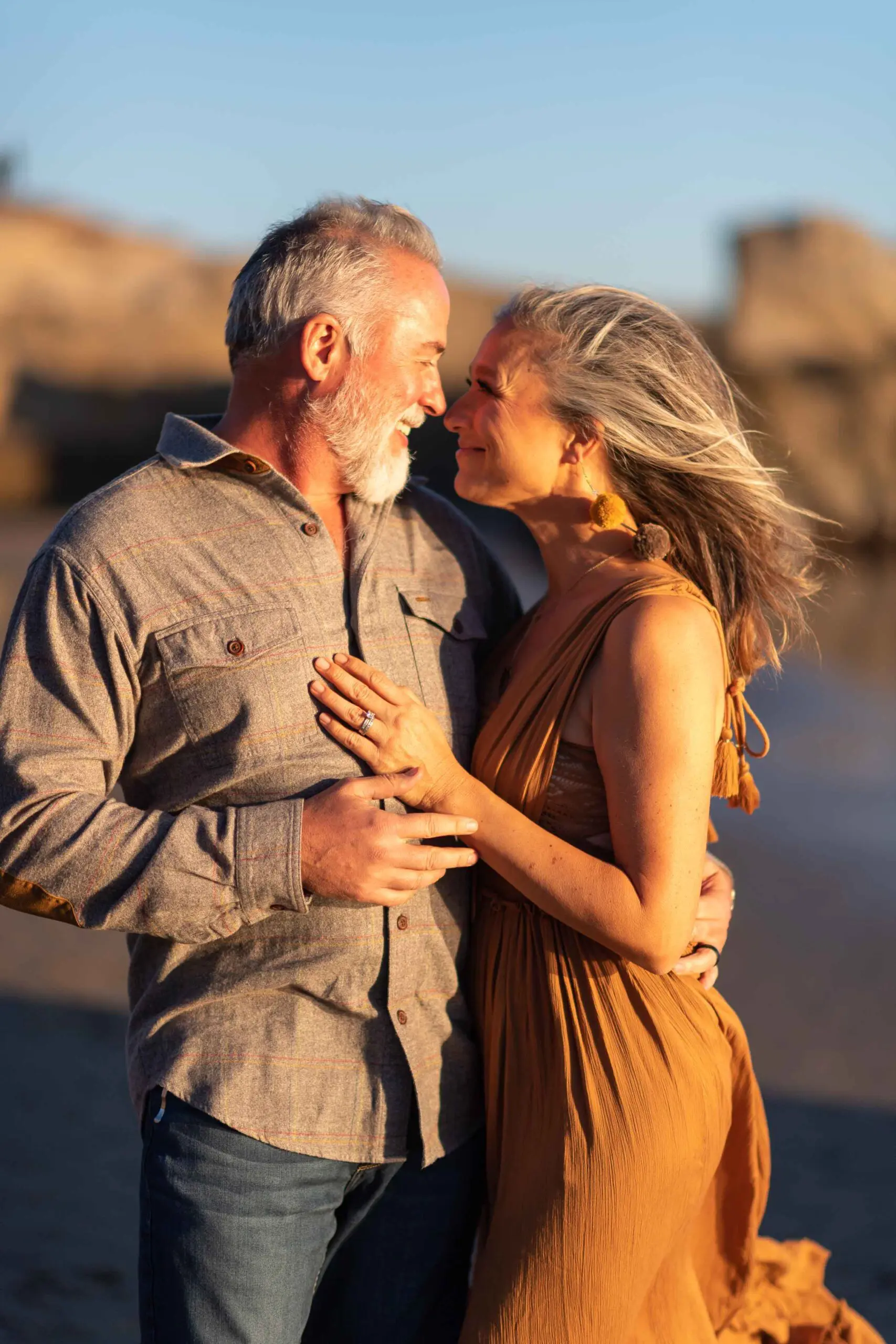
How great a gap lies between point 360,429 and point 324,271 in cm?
27

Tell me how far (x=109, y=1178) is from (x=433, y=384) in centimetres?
253

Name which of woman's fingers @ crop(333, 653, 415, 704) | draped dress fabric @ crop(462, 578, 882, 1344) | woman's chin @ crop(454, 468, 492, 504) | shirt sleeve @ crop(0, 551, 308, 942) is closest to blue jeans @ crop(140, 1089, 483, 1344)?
draped dress fabric @ crop(462, 578, 882, 1344)

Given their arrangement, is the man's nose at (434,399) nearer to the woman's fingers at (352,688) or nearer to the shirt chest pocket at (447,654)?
the shirt chest pocket at (447,654)

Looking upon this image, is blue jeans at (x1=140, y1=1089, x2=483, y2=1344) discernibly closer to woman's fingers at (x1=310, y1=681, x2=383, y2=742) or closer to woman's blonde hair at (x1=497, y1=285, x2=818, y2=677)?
woman's fingers at (x1=310, y1=681, x2=383, y2=742)

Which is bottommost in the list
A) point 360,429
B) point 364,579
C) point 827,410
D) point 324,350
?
point 364,579

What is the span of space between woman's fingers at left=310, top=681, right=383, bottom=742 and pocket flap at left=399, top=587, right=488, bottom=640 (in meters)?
0.27

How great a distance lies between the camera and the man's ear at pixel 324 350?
220 cm

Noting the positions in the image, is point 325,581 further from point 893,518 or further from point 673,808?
point 893,518

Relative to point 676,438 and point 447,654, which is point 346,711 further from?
point 676,438

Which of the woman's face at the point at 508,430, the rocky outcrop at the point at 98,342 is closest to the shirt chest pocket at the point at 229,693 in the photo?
the woman's face at the point at 508,430

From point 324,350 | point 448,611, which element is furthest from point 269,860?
point 324,350

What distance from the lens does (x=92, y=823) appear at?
1858 mm

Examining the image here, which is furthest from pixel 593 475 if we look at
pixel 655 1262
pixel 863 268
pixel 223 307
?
pixel 223 307

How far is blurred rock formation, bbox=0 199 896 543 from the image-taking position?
13875 millimetres
